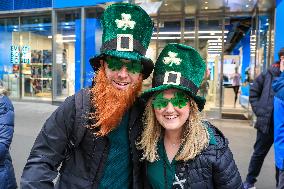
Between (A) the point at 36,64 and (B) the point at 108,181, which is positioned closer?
(B) the point at 108,181

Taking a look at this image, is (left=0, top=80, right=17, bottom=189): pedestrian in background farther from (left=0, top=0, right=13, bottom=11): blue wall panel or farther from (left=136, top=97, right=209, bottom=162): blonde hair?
(left=0, top=0, right=13, bottom=11): blue wall panel

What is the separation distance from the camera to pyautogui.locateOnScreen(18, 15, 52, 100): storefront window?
539 inches

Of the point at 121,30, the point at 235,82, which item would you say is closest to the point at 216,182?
the point at 121,30

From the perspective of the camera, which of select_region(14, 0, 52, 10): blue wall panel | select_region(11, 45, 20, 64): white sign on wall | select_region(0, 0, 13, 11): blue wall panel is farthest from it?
select_region(11, 45, 20, 64): white sign on wall

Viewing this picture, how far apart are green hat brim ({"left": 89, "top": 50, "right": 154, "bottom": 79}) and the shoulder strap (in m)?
0.22

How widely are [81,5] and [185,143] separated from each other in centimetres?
1077

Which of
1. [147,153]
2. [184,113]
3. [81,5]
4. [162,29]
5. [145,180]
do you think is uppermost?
[81,5]

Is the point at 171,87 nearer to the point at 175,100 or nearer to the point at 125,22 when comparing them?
the point at 175,100

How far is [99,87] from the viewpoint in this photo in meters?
1.94

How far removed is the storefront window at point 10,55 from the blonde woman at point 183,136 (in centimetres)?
1348

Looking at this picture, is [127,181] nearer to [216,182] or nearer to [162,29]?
[216,182]

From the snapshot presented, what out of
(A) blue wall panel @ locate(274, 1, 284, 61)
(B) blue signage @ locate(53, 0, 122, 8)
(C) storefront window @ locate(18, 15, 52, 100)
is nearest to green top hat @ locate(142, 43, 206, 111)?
(A) blue wall panel @ locate(274, 1, 284, 61)

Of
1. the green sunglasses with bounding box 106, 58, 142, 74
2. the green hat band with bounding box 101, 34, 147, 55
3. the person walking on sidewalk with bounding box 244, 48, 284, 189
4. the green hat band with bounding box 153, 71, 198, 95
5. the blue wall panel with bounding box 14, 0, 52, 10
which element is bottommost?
the person walking on sidewalk with bounding box 244, 48, 284, 189

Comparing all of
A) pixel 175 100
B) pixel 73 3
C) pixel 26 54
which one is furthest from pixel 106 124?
pixel 26 54
